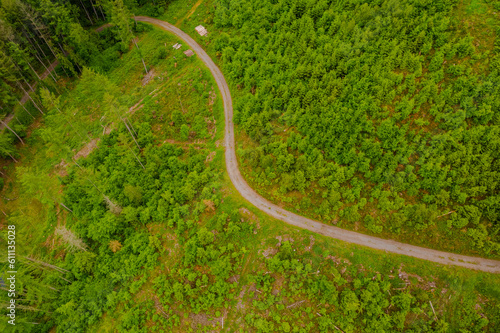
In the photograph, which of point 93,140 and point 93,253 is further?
point 93,140

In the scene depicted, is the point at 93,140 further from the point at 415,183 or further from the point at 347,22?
the point at 415,183

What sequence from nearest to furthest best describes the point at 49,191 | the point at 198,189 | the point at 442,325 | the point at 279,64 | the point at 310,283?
the point at 442,325 → the point at 310,283 → the point at 49,191 → the point at 198,189 → the point at 279,64

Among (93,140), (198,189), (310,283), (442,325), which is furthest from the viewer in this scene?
(93,140)

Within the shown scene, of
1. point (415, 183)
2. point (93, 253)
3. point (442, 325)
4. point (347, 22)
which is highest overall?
point (347, 22)

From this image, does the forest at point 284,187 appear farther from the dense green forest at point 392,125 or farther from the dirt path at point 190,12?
the dirt path at point 190,12

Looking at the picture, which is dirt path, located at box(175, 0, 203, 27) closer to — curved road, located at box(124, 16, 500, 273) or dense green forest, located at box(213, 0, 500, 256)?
curved road, located at box(124, 16, 500, 273)

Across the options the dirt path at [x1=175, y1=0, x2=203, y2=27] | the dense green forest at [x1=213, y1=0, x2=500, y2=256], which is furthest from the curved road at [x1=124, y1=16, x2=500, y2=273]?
the dirt path at [x1=175, y1=0, x2=203, y2=27]

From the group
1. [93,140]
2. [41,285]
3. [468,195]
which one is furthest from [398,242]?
[93,140]
